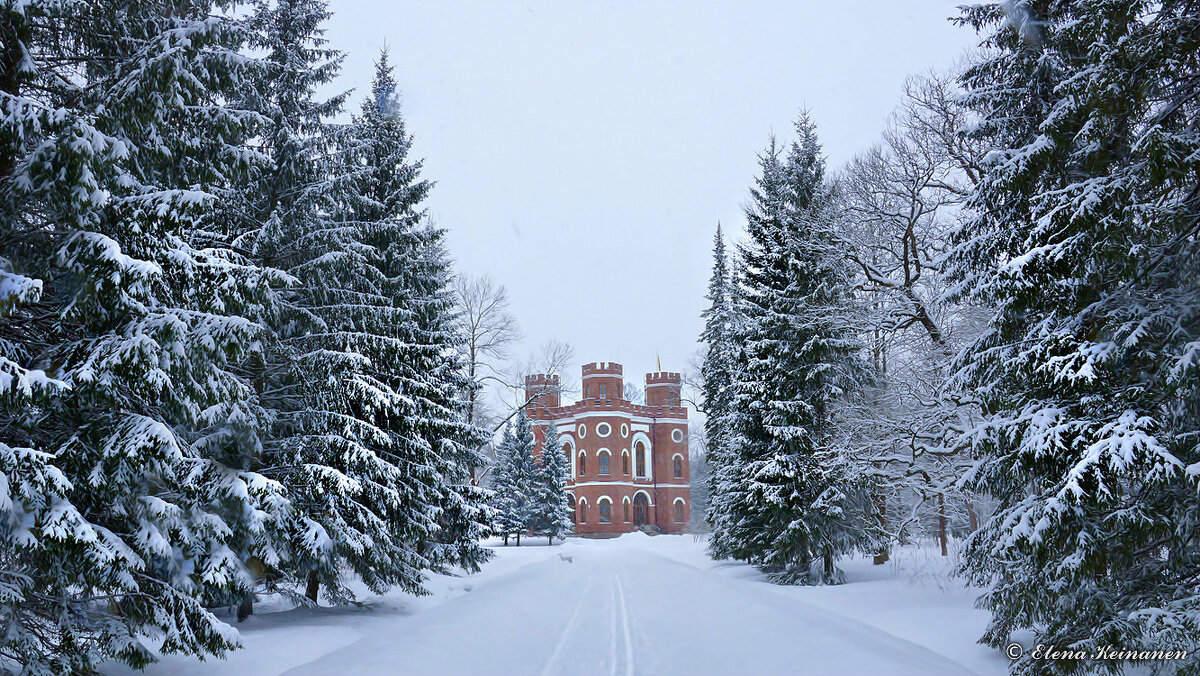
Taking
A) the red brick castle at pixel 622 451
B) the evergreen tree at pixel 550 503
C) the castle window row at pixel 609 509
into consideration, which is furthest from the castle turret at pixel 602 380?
the evergreen tree at pixel 550 503

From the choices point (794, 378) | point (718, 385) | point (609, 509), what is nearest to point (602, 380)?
point (609, 509)

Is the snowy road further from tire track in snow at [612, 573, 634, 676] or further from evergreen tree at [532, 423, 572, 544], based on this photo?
evergreen tree at [532, 423, 572, 544]

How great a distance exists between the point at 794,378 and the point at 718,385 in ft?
38.7

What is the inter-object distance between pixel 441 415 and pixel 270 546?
275 inches

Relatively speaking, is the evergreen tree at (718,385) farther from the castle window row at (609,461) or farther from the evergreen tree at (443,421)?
the castle window row at (609,461)

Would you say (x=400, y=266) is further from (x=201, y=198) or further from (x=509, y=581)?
(x=509, y=581)

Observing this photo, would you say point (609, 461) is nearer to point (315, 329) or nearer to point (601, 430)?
point (601, 430)

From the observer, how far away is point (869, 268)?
14.6 m

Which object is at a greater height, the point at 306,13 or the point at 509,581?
the point at 306,13

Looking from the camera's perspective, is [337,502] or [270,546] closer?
[270,546]

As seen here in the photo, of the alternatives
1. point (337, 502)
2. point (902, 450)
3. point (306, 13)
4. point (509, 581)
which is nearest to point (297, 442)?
point (337, 502)

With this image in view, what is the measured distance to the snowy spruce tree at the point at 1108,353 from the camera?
588 cm

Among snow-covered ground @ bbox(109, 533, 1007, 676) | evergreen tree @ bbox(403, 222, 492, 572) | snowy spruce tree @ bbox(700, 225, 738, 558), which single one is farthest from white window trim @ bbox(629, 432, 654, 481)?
snow-covered ground @ bbox(109, 533, 1007, 676)

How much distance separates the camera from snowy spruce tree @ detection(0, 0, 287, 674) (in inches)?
224
